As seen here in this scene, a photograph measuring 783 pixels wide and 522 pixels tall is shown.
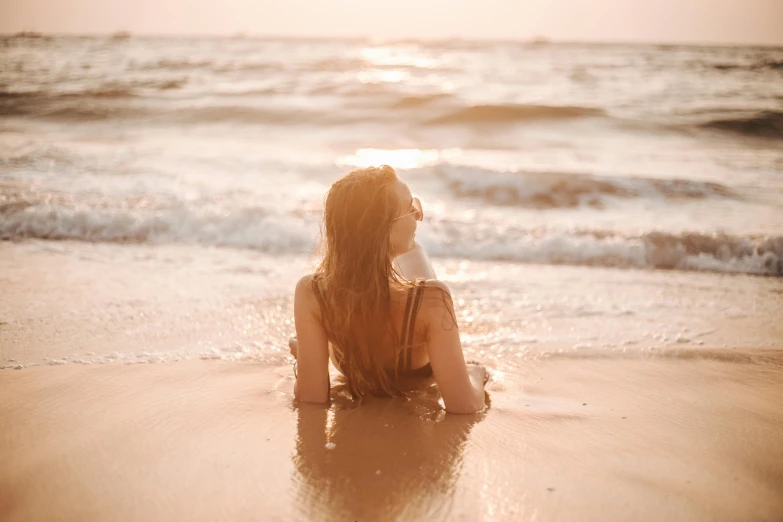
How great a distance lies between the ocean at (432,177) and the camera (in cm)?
593

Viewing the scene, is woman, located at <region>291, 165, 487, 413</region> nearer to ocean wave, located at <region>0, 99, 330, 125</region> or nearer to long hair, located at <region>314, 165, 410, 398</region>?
long hair, located at <region>314, 165, 410, 398</region>

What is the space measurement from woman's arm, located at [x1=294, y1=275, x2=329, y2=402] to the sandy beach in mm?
115

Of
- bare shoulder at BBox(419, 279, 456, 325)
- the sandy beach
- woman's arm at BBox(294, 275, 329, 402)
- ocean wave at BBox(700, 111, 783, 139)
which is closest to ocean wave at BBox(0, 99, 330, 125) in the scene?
ocean wave at BBox(700, 111, 783, 139)

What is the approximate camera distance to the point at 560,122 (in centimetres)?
1558

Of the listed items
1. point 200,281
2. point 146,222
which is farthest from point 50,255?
point 200,281

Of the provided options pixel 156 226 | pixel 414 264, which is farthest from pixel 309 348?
pixel 156 226

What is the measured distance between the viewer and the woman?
2672mm

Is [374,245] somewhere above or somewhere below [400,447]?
above

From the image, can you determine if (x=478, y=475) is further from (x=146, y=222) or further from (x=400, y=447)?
(x=146, y=222)

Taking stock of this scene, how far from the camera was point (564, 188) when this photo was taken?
9750 mm

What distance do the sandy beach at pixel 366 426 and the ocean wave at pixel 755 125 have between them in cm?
1093

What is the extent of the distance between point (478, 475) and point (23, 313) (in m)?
3.60

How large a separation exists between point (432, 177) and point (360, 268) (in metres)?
8.07

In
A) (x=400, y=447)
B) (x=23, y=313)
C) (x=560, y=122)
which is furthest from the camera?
(x=560, y=122)
